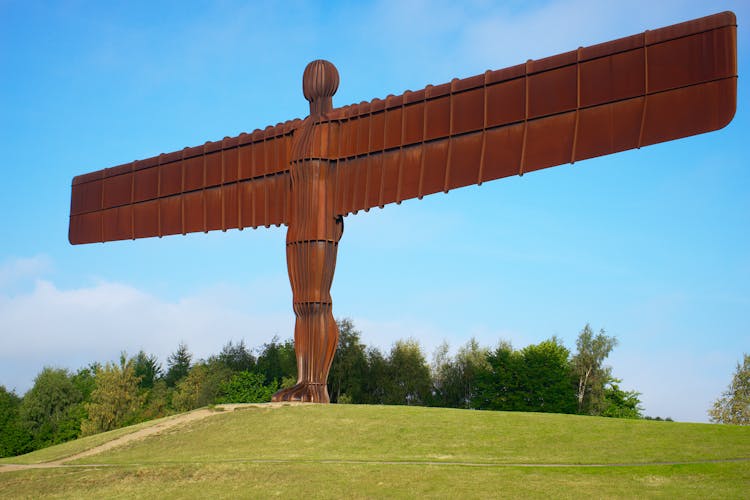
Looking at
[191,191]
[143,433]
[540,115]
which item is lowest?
[143,433]

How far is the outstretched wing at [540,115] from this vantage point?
53.8ft

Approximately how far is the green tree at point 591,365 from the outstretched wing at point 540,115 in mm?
31156

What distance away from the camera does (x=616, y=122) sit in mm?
17250

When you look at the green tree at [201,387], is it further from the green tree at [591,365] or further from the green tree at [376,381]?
the green tree at [591,365]

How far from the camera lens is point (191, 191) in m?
24.3

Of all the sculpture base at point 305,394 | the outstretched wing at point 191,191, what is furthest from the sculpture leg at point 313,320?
the outstretched wing at point 191,191

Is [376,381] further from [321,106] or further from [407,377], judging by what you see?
[321,106]

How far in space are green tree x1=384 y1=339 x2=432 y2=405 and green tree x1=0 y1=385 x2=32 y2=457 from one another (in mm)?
27192

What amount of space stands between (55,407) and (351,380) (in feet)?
83.8

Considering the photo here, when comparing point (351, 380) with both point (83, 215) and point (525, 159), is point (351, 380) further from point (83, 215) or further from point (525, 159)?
point (525, 159)

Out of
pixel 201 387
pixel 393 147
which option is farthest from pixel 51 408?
pixel 393 147

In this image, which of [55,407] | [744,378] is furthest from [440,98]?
[55,407]

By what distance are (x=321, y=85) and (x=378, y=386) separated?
30.1 m

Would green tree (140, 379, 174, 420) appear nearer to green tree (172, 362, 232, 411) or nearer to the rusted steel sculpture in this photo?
green tree (172, 362, 232, 411)
